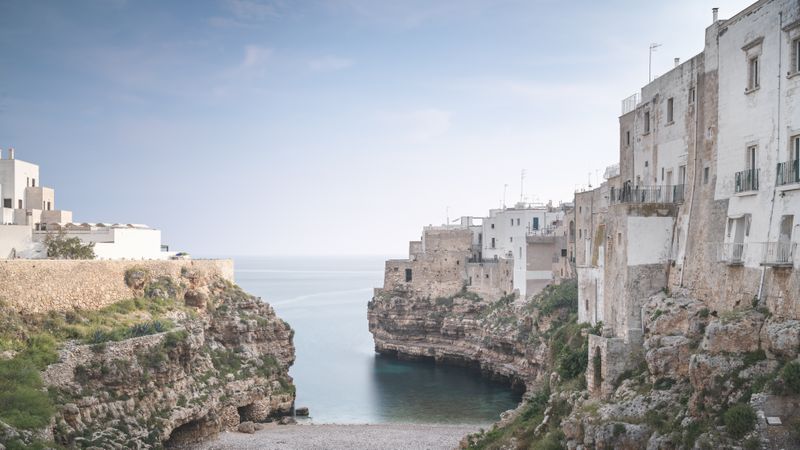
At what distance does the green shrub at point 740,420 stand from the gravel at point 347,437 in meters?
20.8

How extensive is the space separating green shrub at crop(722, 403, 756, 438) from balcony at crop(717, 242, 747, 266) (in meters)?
5.41

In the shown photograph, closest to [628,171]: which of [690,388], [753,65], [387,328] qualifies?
[753,65]

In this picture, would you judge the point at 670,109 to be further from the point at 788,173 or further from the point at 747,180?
the point at 788,173

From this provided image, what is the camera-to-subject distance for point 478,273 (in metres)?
65.4

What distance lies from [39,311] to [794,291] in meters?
31.0

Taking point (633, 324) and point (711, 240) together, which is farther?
point (633, 324)

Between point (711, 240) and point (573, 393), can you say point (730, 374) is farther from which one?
point (573, 393)

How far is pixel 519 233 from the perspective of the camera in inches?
2509

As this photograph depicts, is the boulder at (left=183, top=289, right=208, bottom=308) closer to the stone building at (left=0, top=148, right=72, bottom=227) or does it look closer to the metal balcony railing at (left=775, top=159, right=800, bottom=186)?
the stone building at (left=0, top=148, right=72, bottom=227)

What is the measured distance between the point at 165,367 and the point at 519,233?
36274 mm

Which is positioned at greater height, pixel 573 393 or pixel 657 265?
pixel 657 265

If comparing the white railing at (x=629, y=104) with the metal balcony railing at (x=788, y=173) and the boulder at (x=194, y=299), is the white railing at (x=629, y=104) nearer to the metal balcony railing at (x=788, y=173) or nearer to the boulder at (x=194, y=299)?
the metal balcony railing at (x=788, y=173)

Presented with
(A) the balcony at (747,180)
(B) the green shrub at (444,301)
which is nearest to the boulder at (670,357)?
(A) the balcony at (747,180)

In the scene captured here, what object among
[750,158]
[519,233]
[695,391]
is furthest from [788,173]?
[519,233]
